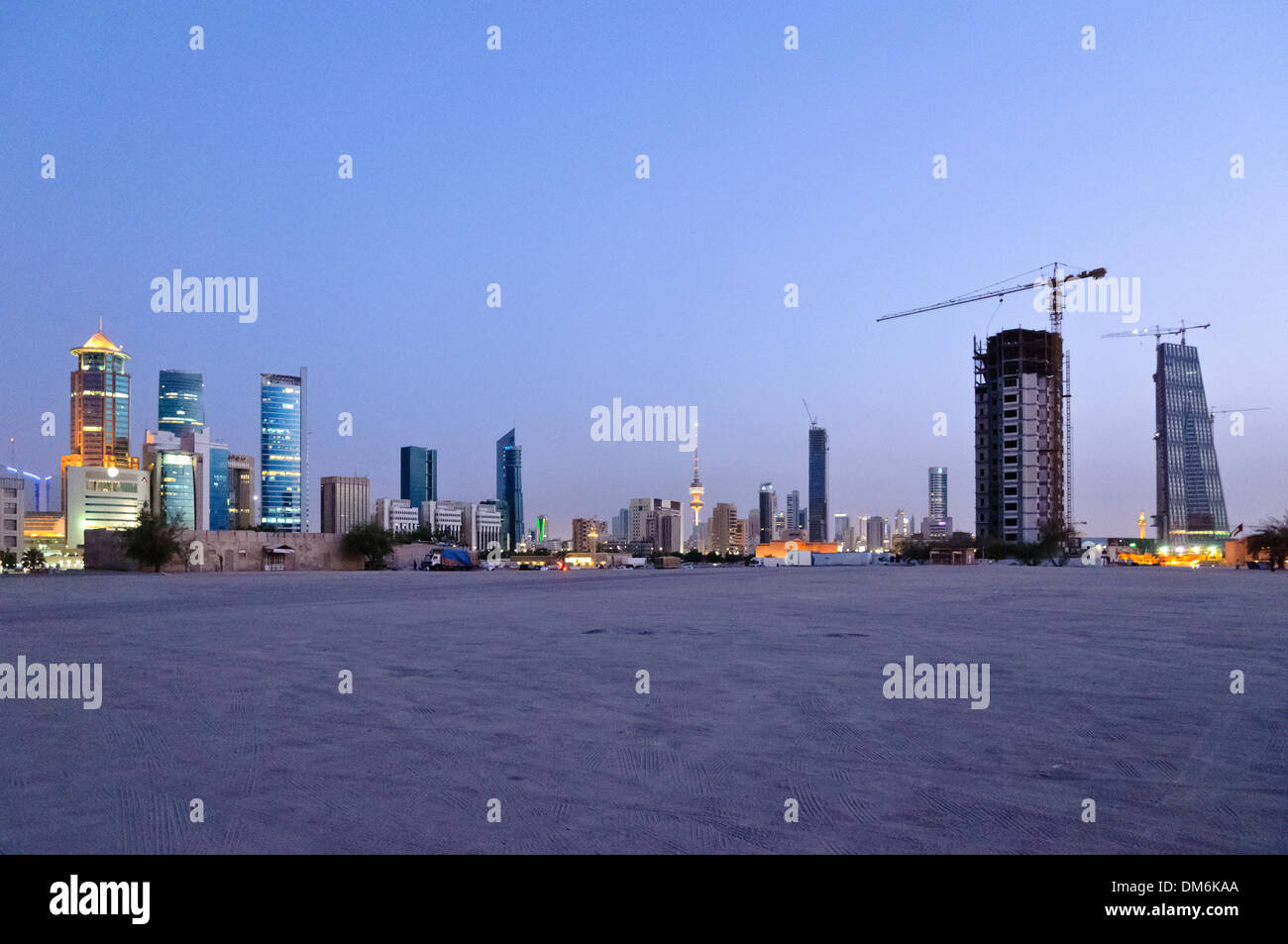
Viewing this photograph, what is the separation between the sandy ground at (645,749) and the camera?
5016 millimetres

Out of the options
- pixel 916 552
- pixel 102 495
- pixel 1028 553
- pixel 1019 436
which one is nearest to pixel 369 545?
pixel 1028 553

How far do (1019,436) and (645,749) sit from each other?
15315 centimetres

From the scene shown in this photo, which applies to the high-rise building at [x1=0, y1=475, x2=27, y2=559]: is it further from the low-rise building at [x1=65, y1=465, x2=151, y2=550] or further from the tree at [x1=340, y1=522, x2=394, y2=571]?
the tree at [x1=340, y1=522, x2=394, y2=571]

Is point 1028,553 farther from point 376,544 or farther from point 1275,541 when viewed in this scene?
point 376,544

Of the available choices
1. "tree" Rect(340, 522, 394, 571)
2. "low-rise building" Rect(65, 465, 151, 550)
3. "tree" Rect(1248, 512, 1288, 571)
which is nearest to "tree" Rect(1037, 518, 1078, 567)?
"tree" Rect(1248, 512, 1288, 571)

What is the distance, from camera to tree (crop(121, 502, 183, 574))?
62.4m

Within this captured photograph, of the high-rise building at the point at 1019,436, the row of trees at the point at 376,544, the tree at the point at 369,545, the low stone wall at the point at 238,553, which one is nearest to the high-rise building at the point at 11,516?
the row of trees at the point at 376,544

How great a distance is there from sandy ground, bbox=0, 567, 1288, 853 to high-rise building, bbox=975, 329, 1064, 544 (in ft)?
457

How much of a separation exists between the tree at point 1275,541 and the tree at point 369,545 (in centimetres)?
8632

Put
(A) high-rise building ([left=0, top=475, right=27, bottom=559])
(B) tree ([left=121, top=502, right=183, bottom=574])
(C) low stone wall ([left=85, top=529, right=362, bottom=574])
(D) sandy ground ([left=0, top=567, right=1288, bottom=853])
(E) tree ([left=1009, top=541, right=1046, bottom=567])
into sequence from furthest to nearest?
(A) high-rise building ([left=0, top=475, right=27, bottom=559]) → (E) tree ([left=1009, top=541, right=1046, bottom=567]) → (C) low stone wall ([left=85, top=529, right=362, bottom=574]) → (B) tree ([left=121, top=502, right=183, bottom=574]) → (D) sandy ground ([left=0, top=567, right=1288, bottom=853])

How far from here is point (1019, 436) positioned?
14475cm

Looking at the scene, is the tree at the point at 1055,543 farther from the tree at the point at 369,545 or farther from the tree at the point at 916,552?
the tree at the point at 369,545

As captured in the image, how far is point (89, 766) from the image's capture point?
656 centimetres
